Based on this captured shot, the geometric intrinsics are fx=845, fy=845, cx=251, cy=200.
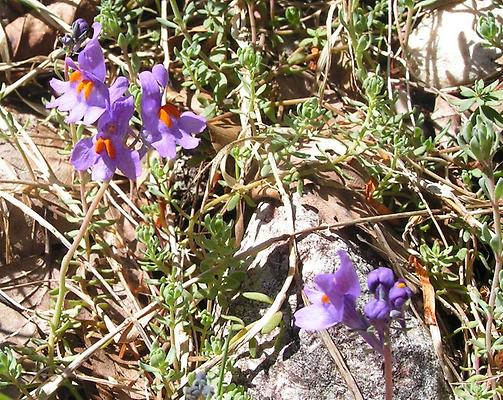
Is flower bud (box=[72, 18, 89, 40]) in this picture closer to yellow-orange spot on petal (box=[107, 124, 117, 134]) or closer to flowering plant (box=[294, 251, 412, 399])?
yellow-orange spot on petal (box=[107, 124, 117, 134])

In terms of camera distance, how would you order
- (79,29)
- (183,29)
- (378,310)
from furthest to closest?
(183,29) < (79,29) < (378,310)

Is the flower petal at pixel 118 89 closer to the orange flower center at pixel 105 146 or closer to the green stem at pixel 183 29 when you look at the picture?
the orange flower center at pixel 105 146

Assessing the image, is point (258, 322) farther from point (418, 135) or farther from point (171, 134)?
point (418, 135)

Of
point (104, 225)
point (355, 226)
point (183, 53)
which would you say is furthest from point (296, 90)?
point (104, 225)

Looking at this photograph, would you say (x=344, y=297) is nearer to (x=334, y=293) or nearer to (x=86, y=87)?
(x=334, y=293)

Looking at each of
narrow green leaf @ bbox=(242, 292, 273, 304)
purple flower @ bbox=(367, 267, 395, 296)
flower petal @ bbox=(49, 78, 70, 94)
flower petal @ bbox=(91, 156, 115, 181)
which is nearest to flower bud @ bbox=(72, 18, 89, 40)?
flower petal @ bbox=(49, 78, 70, 94)

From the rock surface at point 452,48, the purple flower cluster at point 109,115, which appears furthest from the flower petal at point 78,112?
the rock surface at point 452,48

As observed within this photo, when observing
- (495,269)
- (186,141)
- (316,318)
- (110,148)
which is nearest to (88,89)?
(110,148)
